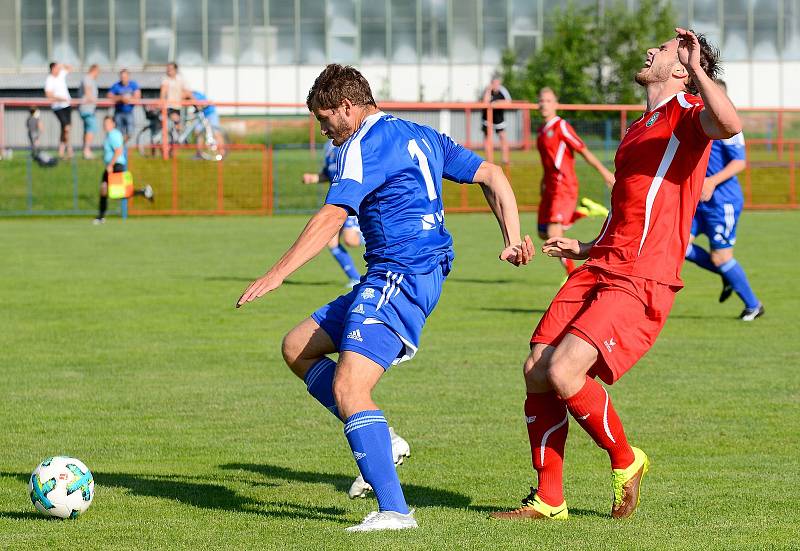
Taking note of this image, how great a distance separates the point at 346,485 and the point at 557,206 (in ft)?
29.4

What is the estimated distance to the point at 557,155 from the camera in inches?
589

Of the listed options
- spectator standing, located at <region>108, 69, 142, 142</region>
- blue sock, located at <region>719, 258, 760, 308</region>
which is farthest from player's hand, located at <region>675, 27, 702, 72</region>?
spectator standing, located at <region>108, 69, 142, 142</region>

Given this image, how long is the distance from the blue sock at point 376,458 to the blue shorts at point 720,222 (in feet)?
24.9

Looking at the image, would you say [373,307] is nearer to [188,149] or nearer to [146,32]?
[188,149]

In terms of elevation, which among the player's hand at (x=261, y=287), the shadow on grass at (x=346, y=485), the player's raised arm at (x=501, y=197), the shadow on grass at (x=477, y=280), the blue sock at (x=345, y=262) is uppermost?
the player's raised arm at (x=501, y=197)

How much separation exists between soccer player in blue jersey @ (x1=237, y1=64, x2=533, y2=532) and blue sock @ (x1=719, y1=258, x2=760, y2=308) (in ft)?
23.1

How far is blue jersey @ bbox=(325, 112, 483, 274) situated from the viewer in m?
5.37

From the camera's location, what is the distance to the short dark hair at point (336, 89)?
17.7ft

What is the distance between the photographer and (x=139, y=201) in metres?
30.2

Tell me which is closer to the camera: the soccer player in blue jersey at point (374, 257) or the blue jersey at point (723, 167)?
the soccer player in blue jersey at point (374, 257)

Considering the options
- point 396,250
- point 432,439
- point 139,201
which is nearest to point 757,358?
point 432,439

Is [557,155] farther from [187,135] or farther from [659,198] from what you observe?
[187,135]

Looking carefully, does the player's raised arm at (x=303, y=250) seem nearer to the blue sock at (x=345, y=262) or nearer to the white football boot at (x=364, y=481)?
the white football boot at (x=364, y=481)

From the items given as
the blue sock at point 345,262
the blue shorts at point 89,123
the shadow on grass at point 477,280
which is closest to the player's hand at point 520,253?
the blue sock at point 345,262
